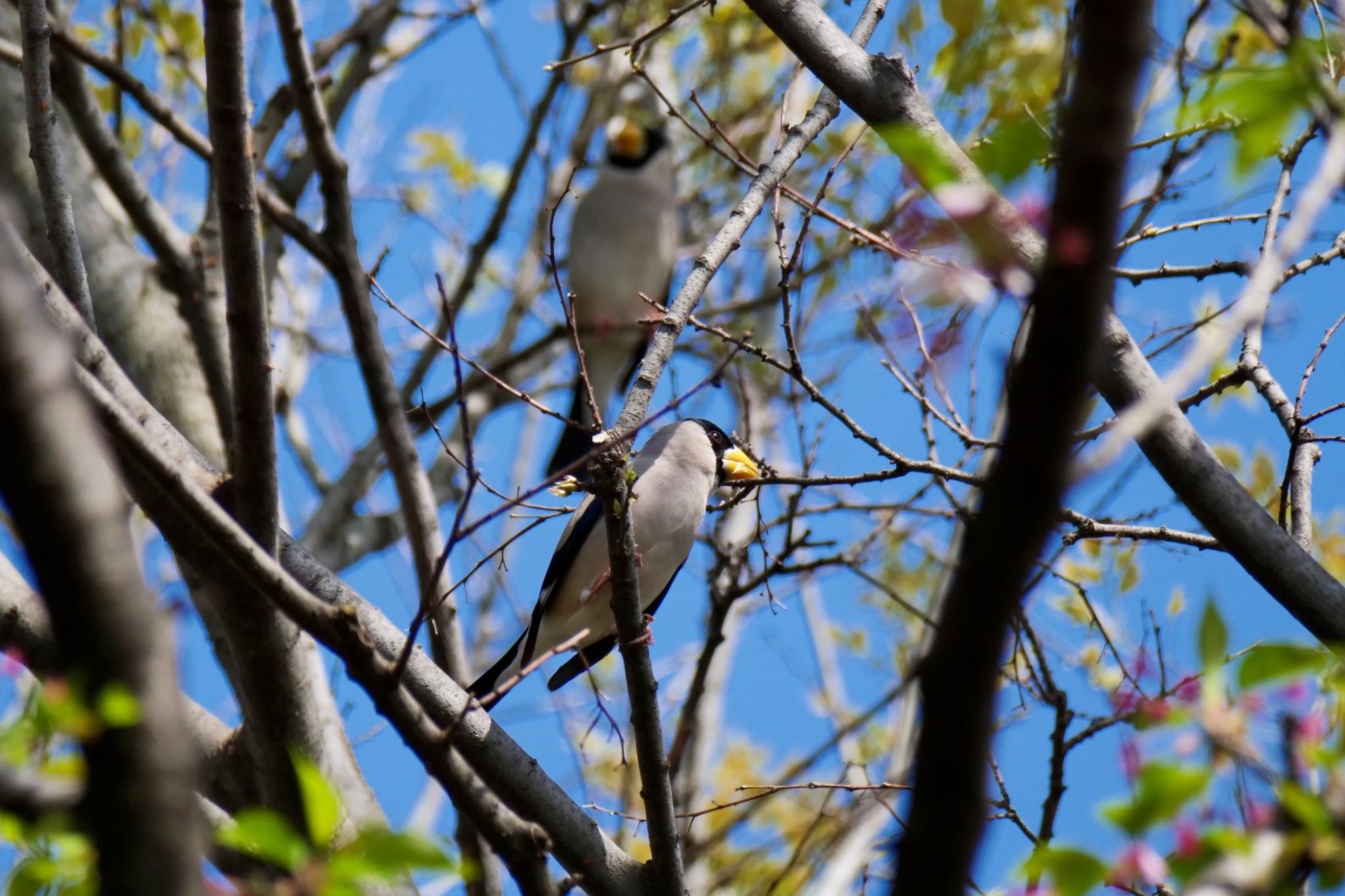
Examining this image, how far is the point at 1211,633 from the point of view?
112cm

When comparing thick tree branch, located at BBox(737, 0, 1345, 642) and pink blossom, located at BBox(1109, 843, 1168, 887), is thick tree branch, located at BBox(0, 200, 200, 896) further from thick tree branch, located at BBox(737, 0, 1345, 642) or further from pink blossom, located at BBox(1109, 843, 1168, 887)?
thick tree branch, located at BBox(737, 0, 1345, 642)

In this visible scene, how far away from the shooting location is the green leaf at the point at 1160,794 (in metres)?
1.07

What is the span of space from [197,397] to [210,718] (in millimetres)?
1356

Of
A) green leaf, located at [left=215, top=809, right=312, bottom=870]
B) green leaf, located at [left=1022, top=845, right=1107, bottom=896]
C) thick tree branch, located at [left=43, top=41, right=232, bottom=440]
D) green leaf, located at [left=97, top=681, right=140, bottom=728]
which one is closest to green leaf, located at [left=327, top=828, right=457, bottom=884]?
green leaf, located at [left=215, top=809, right=312, bottom=870]

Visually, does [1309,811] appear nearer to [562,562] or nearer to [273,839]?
[273,839]

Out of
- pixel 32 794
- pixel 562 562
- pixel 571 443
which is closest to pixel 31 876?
pixel 32 794

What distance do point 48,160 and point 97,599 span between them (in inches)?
70.4

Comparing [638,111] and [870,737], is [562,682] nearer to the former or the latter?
[870,737]

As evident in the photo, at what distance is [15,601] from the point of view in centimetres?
271

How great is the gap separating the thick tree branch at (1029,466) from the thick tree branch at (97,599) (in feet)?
2.13

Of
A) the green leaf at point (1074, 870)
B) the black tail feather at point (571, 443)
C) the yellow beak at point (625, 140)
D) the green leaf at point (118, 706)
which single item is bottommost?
the green leaf at point (1074, 870)

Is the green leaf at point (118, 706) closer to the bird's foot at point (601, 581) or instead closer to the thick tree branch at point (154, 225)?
the bird's foot at point (601, 581)

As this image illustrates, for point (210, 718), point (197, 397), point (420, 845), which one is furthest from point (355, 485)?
point (420, 845)

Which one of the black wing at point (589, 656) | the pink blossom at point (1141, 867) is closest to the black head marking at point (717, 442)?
the black wing at point (589, 656)
